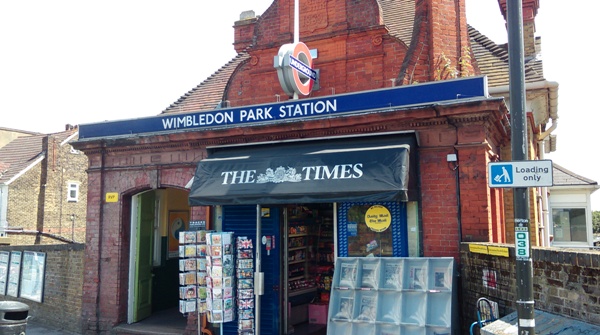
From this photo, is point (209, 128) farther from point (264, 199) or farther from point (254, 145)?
point (264, 199)

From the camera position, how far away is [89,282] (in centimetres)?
1105

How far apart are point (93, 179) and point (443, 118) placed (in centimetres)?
772

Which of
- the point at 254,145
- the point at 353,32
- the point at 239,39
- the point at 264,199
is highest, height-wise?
the point at 239,39

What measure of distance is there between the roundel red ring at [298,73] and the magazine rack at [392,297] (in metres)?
4.13

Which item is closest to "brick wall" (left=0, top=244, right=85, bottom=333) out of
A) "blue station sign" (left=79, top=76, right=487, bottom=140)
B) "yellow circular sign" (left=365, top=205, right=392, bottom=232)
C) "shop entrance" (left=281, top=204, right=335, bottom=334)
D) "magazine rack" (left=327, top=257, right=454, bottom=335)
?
"blue station sign" (left=79, top=76, right=487, bottom=140)

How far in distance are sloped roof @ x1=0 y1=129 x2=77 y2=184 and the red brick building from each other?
19451 mm

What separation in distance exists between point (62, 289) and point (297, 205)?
20.1 feet

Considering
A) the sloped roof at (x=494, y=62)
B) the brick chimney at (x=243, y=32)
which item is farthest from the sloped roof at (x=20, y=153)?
the sloped roof at (x=494, y=62)

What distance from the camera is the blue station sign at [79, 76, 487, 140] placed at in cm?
799

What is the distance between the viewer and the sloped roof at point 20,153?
28125 mm

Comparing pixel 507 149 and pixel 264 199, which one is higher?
pixel 507 149

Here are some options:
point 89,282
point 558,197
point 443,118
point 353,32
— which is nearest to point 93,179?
point 89,282

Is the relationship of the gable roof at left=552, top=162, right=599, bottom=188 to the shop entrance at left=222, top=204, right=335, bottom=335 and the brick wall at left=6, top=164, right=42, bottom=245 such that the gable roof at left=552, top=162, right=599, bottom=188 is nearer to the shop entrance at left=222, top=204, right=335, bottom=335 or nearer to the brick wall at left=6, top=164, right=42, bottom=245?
the shop entrance at left=222, top=204, right=335, bottom=335

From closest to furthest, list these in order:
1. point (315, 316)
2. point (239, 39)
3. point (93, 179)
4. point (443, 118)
Result: 1. point (443, 118)
2. point (315, 316)
3. point (93, 179)
4. point (239, 39)
